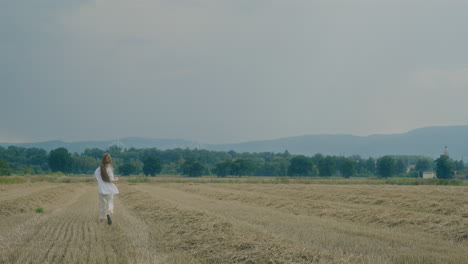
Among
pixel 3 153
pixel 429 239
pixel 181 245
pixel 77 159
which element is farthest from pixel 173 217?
pixel 3 153

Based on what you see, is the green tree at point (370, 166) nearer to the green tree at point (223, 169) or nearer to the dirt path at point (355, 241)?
the green tree at point (223, 169)

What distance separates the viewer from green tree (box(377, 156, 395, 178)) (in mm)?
136125

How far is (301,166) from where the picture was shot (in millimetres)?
144000

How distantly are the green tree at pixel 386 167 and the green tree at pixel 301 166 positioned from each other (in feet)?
72.0

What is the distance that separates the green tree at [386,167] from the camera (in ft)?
447

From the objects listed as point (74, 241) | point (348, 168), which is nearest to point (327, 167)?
point (348, 168)

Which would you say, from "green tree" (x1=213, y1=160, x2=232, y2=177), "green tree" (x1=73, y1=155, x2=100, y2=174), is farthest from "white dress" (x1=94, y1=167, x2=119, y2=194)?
"green tree" (x1=73, y1=155, x2=100, y2=174)

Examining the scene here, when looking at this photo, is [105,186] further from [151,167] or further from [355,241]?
[151,167]

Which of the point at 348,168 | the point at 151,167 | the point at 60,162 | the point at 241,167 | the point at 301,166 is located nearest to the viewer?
the point at 151,167

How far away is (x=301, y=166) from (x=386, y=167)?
26491mm

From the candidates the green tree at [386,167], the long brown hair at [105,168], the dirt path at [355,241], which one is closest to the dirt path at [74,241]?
the long brown hair at [105,168]

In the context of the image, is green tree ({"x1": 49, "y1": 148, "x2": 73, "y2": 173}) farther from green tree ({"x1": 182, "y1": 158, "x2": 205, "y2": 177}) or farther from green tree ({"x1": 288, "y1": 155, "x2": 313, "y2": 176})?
green tree ({"x1": 288, "y1": 155, "x2": 313, "y2": 176})

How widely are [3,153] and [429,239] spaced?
182 m

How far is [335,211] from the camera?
1711 centimetres
